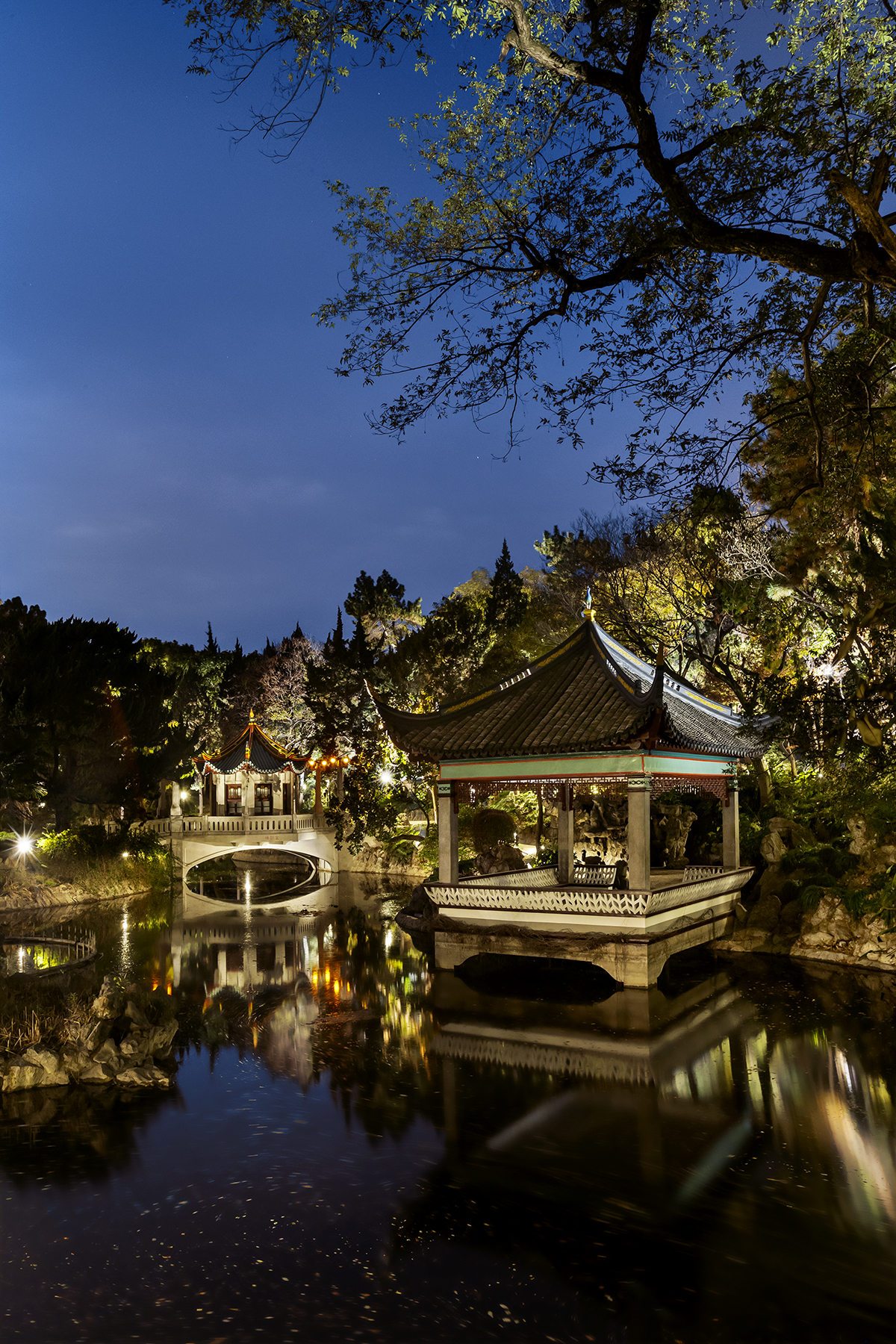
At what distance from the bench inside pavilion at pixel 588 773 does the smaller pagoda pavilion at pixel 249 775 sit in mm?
18475

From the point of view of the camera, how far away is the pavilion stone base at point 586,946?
43.1 feet

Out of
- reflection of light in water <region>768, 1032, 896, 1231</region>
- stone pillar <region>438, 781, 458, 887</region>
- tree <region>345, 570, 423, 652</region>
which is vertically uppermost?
tree <region>345, 570, 423, 652</region>

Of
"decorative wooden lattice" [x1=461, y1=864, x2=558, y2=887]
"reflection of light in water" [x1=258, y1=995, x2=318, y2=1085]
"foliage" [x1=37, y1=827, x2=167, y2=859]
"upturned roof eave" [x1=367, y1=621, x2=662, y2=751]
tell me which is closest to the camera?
"reflection of light in water" [x1=258, y1=995, x2=318, y2=1085]

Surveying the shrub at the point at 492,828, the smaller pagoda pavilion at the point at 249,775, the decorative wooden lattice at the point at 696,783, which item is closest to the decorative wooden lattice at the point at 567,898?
the decorative wooden lattice at the point at 696,783

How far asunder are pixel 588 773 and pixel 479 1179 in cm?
724

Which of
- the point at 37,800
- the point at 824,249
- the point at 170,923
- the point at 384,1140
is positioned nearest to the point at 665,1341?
the point at 384,1140

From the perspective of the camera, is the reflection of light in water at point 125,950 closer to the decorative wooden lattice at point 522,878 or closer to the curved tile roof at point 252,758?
the decorative wooden lattice at point 522,878

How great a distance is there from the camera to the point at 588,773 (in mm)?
13766

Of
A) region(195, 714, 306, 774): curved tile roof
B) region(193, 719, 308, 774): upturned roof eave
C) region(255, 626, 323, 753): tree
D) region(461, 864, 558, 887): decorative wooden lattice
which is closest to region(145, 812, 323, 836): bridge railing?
region(193, 719, 308, 774): upturned roof eave

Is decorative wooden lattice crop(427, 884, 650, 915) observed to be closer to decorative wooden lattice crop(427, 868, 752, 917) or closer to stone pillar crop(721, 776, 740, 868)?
decorative wooden lattice crop(427, 868, 752, 917)

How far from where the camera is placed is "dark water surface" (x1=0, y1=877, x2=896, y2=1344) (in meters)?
5.44

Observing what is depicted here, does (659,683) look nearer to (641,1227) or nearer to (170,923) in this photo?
(641,1227)

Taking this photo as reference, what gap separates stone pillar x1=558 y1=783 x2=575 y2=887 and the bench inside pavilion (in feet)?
2.42

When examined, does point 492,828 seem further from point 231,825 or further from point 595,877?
point 595,877
